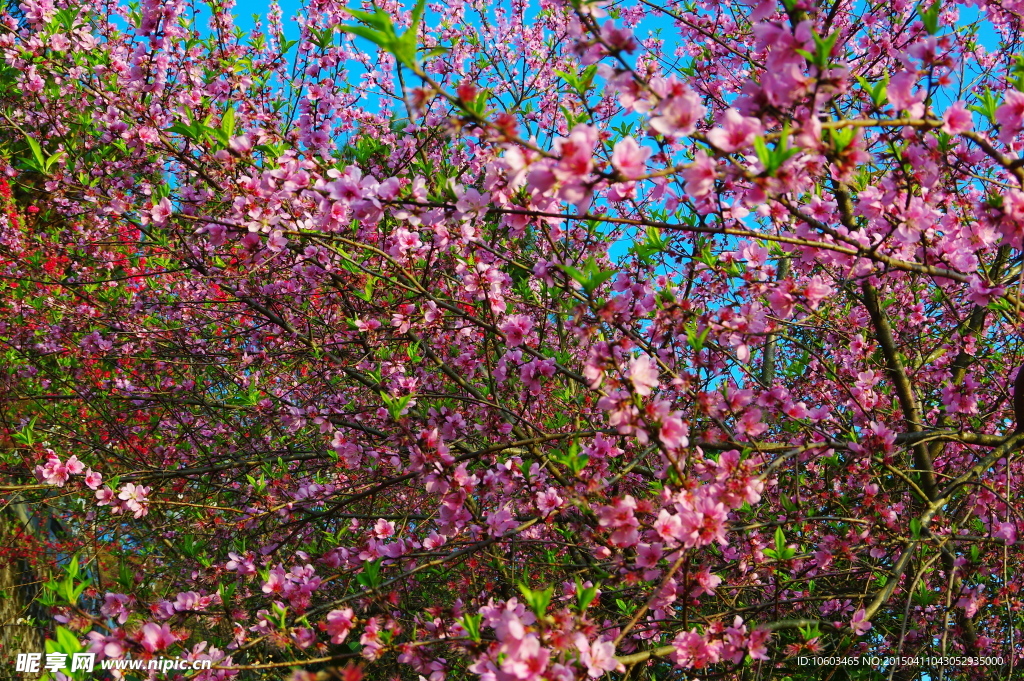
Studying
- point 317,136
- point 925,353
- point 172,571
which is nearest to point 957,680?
point 925,353

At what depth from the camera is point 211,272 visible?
412 cm

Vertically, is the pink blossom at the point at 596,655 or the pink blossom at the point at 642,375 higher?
the pink blossom at the point at 642,375

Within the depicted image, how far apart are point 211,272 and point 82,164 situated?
1894 mm

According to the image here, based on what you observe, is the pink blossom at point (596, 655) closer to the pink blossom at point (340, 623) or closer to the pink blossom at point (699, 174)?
the pink blossom at point (340, 623)

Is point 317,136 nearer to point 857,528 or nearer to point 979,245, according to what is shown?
point 979,245

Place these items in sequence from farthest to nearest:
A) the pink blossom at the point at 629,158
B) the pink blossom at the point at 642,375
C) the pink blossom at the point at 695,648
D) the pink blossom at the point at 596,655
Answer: the pink blossom at the point at 695,648 < the pink blossom at the point at 642,375 < the pink blossom at the point at 596,655 < the pink blossom at the point at 629,158

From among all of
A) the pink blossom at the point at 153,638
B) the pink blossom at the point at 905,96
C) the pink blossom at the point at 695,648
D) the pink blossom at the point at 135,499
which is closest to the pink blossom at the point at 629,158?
the pink blossom at the point at 905,96

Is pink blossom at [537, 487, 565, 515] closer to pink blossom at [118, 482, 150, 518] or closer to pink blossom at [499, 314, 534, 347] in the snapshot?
pink blossom at [499, 314, 534, 347]

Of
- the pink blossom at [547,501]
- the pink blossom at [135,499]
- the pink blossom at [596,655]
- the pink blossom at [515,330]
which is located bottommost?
the pink blossom at [596,655]

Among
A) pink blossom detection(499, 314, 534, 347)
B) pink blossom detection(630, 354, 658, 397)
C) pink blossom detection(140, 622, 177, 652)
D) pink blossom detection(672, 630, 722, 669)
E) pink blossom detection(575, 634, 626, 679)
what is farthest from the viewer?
pink blossom detection(499, 314, 534, 347)

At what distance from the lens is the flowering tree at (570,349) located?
2.04 meters

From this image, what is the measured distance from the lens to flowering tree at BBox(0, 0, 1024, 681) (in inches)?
80.2

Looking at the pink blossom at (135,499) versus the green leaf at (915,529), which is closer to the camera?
the green leaf at (915,529)

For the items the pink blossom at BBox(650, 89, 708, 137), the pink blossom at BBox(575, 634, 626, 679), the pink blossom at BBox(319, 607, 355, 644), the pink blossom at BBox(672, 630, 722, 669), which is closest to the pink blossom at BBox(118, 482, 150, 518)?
the pink blossom at BBox(319, 607, 355, 644)
